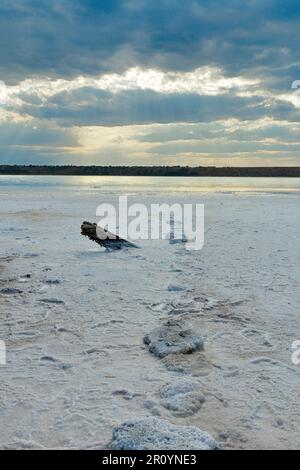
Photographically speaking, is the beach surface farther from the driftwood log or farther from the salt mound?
the driftwood log

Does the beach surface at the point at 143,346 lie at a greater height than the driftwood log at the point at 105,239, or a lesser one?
lesser

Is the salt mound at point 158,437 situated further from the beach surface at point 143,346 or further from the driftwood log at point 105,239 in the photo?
the driftwood log at point 105,239

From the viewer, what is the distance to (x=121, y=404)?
393cm

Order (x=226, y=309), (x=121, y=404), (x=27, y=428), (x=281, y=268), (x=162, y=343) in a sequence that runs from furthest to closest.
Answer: (x=281, y=268)
(x=226, y=309)
(x=162, y=343)
(x=121, y=404)
(x=27, y=428)

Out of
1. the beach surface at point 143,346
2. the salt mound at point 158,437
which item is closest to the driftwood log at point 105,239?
the beach surface at point 143,346

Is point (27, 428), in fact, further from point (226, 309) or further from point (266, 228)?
point (266, 228)

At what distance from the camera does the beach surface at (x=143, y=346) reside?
3660mm

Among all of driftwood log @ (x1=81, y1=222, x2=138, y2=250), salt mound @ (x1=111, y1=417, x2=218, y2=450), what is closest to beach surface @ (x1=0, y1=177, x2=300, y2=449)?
salt mound @ (x1=111, y1=417, x2=218, y2=450)

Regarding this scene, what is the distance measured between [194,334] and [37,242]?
28.2 ft

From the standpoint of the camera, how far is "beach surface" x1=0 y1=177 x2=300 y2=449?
366 cm

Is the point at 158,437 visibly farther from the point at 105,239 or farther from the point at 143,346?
the point at 105,239

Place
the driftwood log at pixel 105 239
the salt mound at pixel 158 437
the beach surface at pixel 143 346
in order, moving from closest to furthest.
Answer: the salt mound at pixel 158 437 → the beach surface at pixel 143 346 → the driftwood log at pixel 105 239

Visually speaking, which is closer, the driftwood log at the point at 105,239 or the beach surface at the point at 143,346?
the beach surface at the point at 143,346
